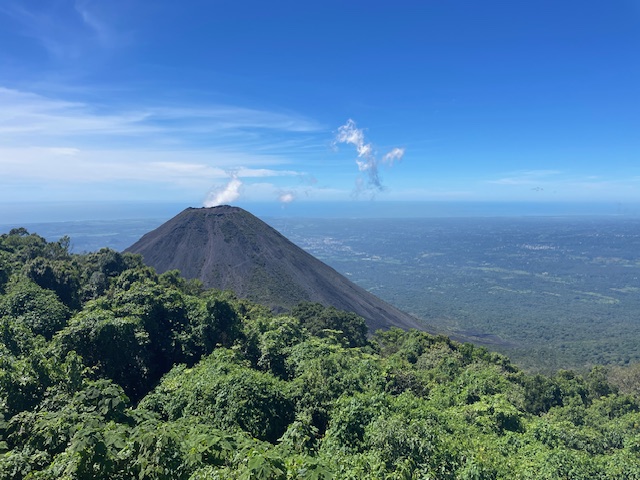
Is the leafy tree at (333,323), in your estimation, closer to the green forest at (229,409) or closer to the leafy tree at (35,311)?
the green forest at (229,409)

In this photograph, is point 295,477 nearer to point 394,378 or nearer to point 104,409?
point 104,409

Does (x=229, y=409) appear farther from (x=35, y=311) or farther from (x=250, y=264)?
(x=250, y=264)

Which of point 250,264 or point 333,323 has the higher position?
point 250,264

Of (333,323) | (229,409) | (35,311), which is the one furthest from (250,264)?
(229,409)

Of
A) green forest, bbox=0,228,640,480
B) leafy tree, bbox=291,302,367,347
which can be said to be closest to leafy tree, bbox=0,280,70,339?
green forest, bbox=0,228,640,480

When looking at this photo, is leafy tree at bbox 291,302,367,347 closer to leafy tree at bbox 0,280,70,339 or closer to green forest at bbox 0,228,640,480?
→ green forest at bbox 0,228,640,480
